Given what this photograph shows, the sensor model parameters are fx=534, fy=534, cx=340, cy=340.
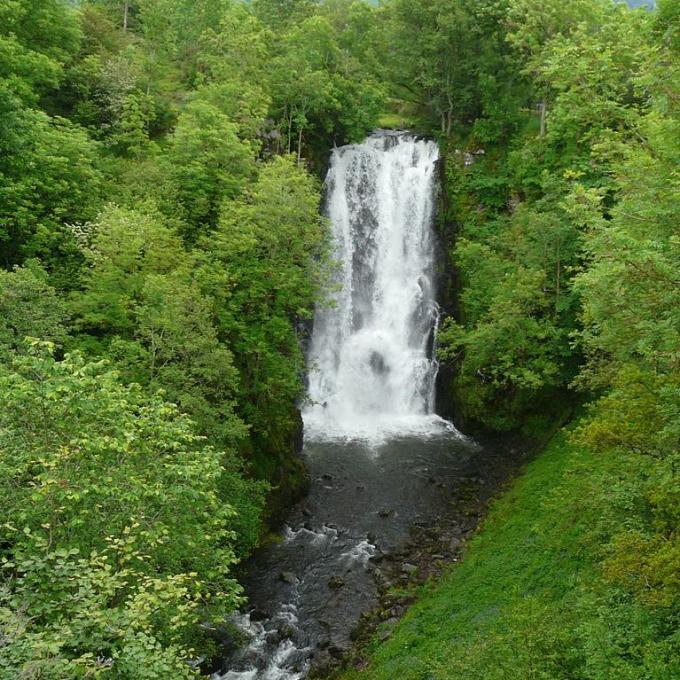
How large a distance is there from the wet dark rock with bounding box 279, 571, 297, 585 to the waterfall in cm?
1124

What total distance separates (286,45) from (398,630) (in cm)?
3251

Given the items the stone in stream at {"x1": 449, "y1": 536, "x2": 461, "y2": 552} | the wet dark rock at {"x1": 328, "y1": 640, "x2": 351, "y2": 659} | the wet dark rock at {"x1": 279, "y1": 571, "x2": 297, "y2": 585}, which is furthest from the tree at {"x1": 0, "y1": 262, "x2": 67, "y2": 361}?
the stone in stream at {"x1": 449, "y1": 536, "x2": 461, "y2": 552}

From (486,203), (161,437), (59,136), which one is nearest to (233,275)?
(59,136)

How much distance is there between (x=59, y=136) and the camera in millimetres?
19625

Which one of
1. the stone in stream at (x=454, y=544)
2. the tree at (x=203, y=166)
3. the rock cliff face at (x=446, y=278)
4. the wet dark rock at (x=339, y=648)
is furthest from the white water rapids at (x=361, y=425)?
the tree at (x=203, y=166)

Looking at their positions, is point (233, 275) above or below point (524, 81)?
below

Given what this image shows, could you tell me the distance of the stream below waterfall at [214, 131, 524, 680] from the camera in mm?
15992

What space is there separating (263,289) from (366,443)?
35.4ft

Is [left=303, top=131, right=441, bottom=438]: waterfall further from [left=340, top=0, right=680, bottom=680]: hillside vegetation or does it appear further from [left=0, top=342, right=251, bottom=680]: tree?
[left=0, top=342, right=251, bottom=680]: tree

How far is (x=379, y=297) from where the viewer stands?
1275 inches

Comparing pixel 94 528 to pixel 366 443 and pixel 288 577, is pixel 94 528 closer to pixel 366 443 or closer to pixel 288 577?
pixel 288 577

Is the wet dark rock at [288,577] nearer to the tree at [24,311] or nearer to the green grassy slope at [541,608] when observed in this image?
the green grassy slope at [541,608]

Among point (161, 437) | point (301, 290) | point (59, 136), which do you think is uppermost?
point (59, 136)

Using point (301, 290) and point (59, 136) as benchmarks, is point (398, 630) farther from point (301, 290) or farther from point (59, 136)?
point (59, 136)
